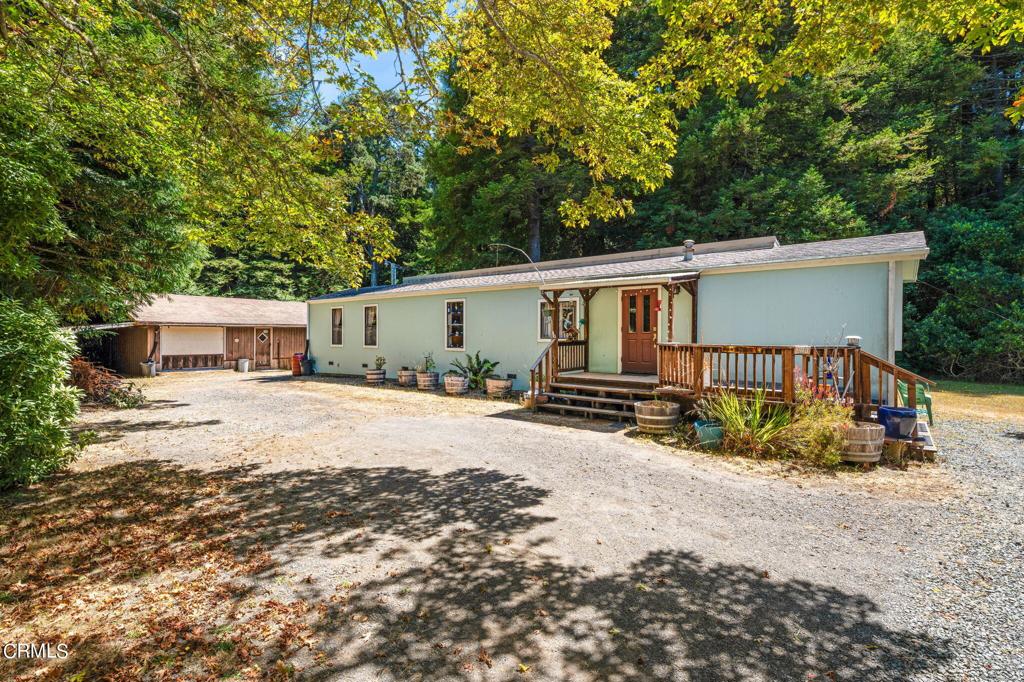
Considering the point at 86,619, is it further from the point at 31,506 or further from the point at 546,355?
the point at 546,355

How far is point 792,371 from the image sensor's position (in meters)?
7.29

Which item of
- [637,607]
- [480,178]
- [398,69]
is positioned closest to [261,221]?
[398,69]

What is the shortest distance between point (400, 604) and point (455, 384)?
34.3ft

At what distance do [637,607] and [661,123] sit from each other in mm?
5621

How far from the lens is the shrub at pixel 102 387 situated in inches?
451

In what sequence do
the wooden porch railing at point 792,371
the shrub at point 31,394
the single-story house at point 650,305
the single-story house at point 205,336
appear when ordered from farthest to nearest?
1. the single-story house at point 205,336
2. the single-story house at point 650,305
3. the wooden porch railing at point 792,371
4. the shrub at point 31,394

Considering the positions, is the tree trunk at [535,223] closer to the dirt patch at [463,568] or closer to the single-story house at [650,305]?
the single-story house at [650,305]

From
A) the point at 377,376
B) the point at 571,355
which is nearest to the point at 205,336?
the point at 377,376

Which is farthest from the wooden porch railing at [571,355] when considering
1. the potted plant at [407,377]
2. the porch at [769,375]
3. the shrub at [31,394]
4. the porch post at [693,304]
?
the shrub at [31,394]

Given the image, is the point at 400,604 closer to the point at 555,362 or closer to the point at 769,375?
the point at 555,362

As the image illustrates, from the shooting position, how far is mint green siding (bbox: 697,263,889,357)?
8500mm

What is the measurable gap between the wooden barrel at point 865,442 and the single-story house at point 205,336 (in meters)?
23.7

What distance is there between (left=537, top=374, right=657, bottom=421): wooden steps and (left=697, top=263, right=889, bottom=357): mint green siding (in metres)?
2.07

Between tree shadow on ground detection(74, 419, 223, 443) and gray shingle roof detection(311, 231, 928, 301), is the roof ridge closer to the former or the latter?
gray shingle roof detection(311, 231, 928, 301)
